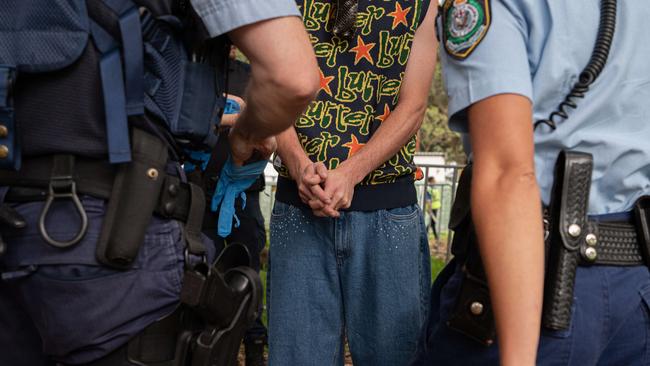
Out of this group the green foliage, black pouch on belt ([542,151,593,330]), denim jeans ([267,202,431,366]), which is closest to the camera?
black pouch on belt ([542,151,593,330])

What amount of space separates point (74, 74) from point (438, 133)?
88.9 ft

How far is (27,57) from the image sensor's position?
6.01 ft

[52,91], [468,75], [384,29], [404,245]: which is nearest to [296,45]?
[468,75]

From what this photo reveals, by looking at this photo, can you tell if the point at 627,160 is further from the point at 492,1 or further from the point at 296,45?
the point at 296,45

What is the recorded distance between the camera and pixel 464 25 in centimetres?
163

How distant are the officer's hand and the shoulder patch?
0.77 meters

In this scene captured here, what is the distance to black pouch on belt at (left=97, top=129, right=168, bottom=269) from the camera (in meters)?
1.88

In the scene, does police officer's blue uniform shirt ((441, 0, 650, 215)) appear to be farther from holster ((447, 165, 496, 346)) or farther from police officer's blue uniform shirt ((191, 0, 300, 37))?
police officer's blue uniform shirt ((191, 0, 300, 37))

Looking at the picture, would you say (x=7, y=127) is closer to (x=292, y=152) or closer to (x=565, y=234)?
(x=292, y=152)

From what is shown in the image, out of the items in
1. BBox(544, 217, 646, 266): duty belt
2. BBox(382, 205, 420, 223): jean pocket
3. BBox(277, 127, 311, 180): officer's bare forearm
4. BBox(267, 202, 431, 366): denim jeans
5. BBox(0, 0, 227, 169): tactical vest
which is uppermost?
BBox(0, 0, 227, 169): tactical vest

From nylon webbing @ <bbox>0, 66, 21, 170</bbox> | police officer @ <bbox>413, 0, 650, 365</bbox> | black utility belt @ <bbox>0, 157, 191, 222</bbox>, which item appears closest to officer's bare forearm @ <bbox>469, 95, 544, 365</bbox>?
police officer @ <bbox>413, 0, 650, 365</bbox>

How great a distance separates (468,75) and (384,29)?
121 cm

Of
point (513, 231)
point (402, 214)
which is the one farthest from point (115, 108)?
point (402, 214)

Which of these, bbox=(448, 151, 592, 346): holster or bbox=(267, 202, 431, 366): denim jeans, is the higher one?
bbox=(448, 151, 592, 346): holster
